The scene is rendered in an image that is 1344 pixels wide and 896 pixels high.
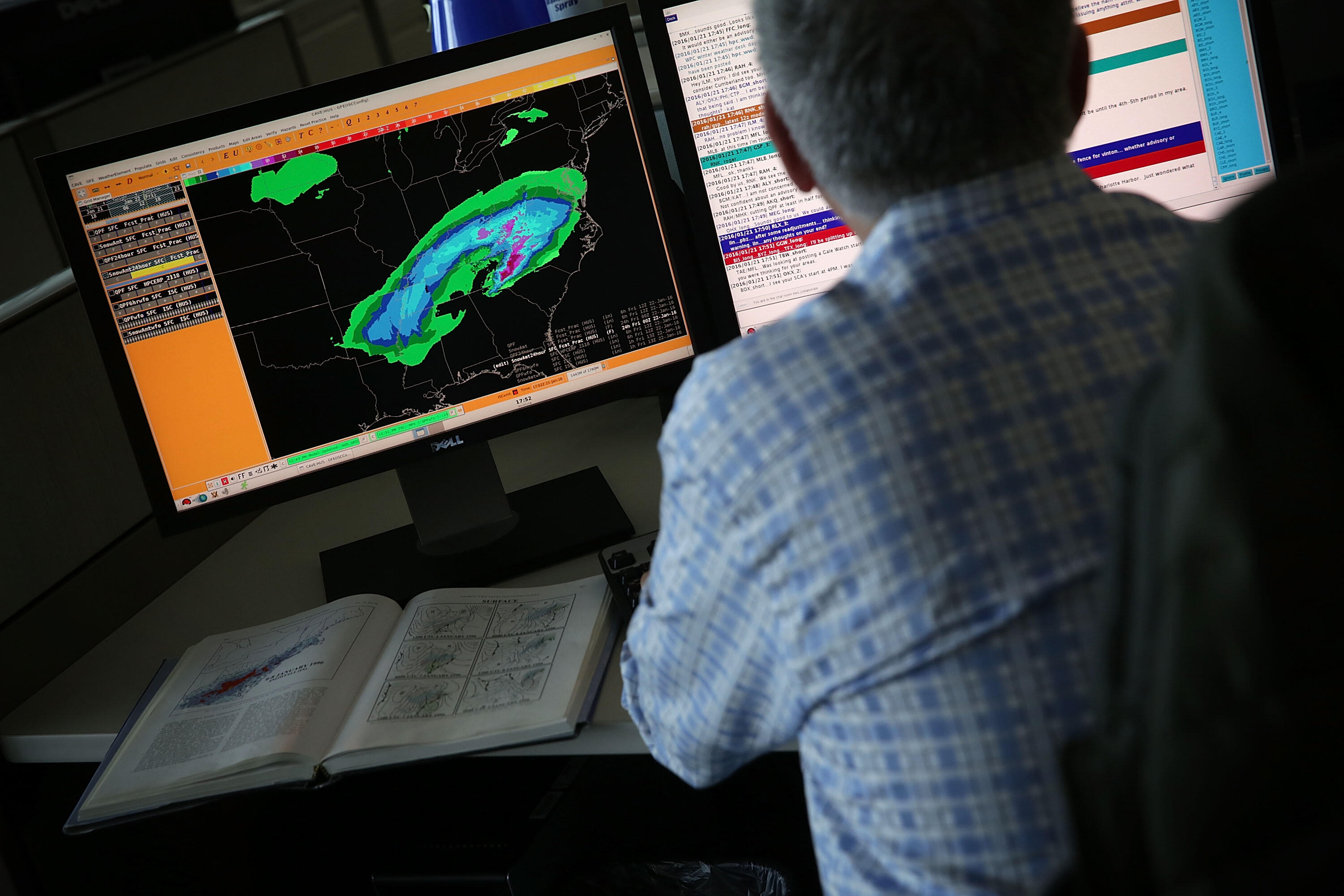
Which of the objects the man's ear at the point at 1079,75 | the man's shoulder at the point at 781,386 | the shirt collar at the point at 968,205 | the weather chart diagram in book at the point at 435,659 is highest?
the man's ear at the point at 1079,75

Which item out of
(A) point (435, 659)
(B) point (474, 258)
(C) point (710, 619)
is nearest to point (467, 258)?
(B) point (474, 258)

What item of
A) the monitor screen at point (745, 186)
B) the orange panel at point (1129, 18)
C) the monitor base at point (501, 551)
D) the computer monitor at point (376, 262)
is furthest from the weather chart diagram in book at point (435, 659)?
the orange panel at point (1129, 18)

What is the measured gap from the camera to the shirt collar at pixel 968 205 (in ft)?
2.00

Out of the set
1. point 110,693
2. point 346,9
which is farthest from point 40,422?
point 346,9

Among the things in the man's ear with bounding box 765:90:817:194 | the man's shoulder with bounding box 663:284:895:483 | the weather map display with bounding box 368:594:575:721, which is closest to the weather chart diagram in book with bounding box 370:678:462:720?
the weather map display with bounding box 368:594:575:721

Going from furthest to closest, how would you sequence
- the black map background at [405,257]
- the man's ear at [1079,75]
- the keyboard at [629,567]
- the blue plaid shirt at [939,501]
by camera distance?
the black map background at [405,257], the keyboard at [629,567], the man's ear at [1079,75], the blue plaid shirt at [939,501]

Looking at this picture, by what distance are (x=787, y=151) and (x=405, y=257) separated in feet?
1.73

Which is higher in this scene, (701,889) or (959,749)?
(959,749)

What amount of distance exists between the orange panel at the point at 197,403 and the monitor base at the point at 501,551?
0.18 m

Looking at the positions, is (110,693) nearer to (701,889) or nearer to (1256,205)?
(701,889)

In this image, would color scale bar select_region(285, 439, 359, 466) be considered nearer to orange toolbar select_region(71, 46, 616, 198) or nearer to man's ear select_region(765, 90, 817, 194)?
orange toolbar select_region(71, 46, 616, 198)

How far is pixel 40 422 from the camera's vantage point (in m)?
1.14

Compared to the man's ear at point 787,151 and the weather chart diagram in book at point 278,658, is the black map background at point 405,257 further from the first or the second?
the man's ear at point 787,151

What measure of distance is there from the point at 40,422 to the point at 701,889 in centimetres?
87
